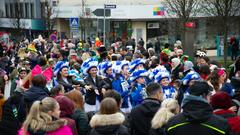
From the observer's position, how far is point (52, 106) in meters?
6.34

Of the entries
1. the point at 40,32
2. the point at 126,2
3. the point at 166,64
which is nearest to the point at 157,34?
the point at 126,2

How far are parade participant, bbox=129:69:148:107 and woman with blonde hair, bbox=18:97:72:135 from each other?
4040 millimetres

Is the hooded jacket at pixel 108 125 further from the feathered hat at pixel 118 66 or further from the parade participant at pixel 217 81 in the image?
the feathered hat at pixel 118 66

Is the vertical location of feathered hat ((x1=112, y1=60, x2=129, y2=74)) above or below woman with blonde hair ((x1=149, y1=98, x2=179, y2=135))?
above

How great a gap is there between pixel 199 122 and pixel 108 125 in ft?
3.84

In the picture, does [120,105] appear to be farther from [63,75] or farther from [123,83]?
[63,75]

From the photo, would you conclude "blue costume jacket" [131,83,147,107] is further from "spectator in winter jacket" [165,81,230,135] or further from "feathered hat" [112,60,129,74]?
"spectator in winter jacket" [165,81,230,135]

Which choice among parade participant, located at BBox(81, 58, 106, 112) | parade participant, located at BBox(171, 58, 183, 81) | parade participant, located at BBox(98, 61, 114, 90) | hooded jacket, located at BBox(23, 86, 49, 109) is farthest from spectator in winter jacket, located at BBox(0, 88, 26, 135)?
parade participant, located at BBox(171, 58, 183, 81)

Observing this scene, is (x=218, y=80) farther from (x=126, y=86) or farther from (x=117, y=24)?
(x=117, y=24)

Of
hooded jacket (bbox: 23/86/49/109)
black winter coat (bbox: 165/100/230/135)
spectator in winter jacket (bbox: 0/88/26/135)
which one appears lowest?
spectator in winter jacket (bbox: 0/88/26/135)

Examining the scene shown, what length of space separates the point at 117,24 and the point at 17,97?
116ft

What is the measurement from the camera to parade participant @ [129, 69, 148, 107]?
10242mm

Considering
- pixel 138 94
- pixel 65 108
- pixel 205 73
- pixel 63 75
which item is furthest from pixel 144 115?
pixel 63 75

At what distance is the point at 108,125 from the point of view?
6195 millimetres
